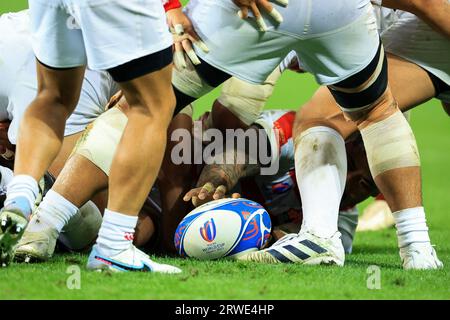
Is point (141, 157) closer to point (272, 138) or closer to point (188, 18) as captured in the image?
point (188, 18)

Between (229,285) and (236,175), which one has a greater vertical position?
(229,285)

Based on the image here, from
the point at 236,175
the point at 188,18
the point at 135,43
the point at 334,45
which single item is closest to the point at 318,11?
the point at 334,45

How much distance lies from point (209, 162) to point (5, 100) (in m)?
1.19

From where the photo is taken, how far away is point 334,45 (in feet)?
13.7

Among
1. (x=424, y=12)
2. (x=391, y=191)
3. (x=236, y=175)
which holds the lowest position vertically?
(x=236, y=175)

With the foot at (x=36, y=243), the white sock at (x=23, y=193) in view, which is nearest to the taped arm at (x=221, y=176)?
the foot at (x=36, y=243)

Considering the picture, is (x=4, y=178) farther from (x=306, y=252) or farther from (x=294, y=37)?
(x=294, y=37)

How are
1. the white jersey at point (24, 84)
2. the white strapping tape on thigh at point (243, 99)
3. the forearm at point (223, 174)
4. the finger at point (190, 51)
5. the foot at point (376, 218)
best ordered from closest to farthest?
the finger at point (190, 51) → the forearm at point (223, 174) → the white strapping tape on thigh at point (243, 99) → the white jersey at point (24, 84) → the foot at point (376, 218)

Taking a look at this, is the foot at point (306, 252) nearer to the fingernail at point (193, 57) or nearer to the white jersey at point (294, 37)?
the white jersey at point (294, 37)

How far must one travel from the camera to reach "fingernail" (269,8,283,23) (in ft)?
13.4

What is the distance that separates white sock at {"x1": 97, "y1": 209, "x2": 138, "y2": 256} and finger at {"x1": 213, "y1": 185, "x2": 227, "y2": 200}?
105 centimetres

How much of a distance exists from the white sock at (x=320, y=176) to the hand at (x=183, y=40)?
78cm

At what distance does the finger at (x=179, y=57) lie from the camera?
423 cm

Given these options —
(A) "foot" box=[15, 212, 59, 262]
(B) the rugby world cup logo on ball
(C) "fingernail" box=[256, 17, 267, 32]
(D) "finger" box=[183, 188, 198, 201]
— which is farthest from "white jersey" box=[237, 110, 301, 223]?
(A) "foot" box=[15, 212, 59, 262]
